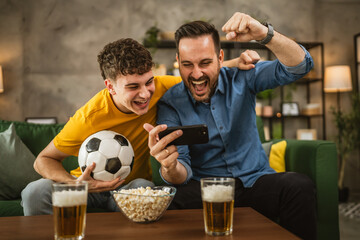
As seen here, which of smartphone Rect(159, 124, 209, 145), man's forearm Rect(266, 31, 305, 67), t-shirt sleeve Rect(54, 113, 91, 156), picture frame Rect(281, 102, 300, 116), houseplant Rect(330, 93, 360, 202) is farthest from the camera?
picture frame Rect(281, 102, 300, 116)

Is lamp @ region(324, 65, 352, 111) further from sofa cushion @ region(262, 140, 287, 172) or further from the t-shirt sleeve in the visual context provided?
the t-shirt sleeve

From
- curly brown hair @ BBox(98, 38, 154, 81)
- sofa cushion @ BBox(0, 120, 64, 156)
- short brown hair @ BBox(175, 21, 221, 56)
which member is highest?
short brown hair @ BBox(175, 21, 221, 56)

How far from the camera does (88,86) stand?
4.54 meters

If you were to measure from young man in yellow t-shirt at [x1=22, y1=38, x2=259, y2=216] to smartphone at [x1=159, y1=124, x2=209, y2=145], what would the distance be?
14.2 inches

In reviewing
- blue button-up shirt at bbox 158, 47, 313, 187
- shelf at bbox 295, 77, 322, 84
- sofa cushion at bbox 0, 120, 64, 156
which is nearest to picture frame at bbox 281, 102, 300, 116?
shelf at bbox 295, 77, 322, 84

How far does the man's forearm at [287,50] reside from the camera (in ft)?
5.02

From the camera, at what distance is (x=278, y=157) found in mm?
2232

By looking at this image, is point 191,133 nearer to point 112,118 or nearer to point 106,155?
point 106,155

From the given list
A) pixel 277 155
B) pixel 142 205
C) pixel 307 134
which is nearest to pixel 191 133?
pixel 142 205

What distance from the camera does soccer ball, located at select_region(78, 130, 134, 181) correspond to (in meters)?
1.42

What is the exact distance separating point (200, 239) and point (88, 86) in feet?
12.9

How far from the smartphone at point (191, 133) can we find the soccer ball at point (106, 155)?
26 cm

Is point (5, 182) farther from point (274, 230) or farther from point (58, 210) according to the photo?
point (274, 230)

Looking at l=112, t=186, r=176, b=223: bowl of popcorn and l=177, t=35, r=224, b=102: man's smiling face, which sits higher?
l=177, t=35, r=224, b=102: man's smiling face
